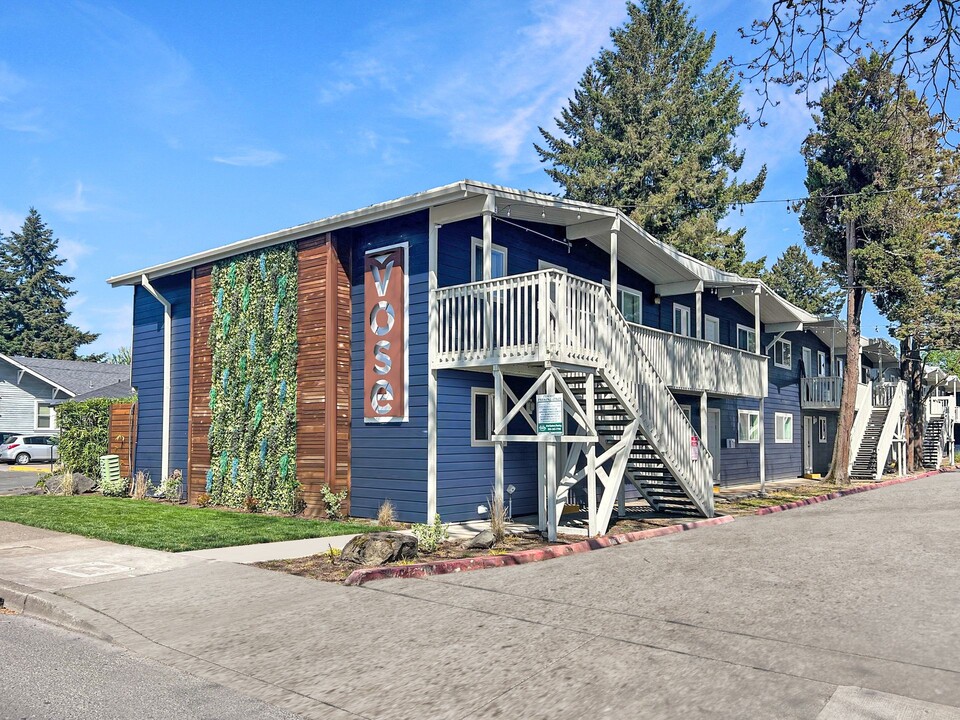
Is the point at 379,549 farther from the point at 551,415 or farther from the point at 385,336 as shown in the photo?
the point at 385,336

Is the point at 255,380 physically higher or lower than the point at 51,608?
higher

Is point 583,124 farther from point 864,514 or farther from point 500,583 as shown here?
point 500,583

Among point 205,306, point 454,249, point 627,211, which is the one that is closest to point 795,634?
point 454,249

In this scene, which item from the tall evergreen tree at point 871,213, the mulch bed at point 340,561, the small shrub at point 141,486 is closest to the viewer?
the mulch bed at point 340,561

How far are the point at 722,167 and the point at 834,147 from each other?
1441 cm

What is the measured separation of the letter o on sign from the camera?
16062mm

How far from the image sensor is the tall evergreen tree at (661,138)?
38531 millimetres

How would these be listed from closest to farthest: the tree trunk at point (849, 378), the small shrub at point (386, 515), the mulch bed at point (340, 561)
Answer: the mulch bed at point (340, 561), the small shrub at point (386, 515), the tree trunk at point (849, 378)

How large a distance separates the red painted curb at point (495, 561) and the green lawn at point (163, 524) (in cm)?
379

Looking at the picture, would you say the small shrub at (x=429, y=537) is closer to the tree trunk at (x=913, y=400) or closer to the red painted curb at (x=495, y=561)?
the red painted curb at (x=495, y=561)

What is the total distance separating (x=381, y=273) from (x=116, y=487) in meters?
10.6

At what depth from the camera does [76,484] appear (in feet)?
71.7

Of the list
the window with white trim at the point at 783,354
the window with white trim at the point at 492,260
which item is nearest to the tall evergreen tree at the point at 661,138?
the window with white trim at the point at 783,354

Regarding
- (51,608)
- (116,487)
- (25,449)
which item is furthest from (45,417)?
(51,608)
